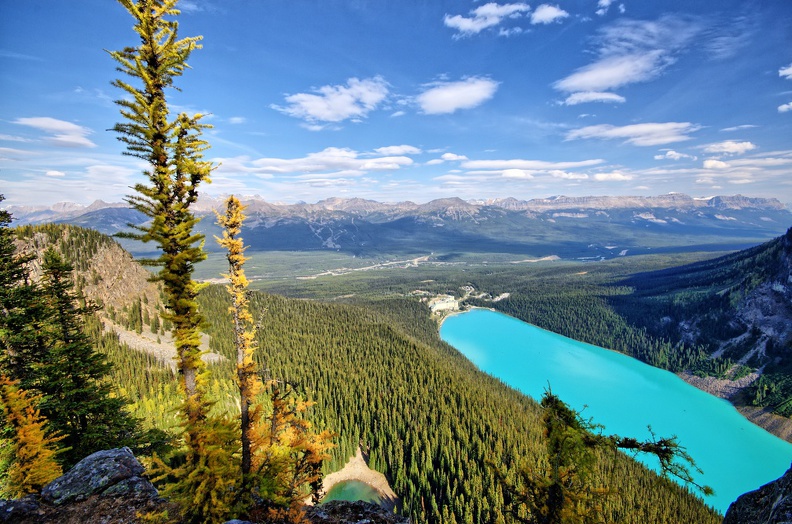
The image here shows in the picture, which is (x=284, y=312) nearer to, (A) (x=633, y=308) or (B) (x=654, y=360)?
(B) (x=654, y=360)

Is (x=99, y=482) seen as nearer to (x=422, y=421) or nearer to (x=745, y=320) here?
(x=422, y=421)

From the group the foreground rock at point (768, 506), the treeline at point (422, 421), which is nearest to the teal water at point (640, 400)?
the treeline at point (422, 421)

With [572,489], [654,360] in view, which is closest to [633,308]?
[654,360]

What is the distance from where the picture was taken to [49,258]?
21906mm

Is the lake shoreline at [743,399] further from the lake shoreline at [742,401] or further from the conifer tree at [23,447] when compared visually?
the conifer tree at [23,447]

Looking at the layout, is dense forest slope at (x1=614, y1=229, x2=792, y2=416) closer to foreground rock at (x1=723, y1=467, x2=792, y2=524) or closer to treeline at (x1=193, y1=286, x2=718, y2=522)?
treeline at (x1=193, y1=286, x2=718, y2=522)

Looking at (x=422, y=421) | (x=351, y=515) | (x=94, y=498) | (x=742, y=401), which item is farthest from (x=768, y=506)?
(x=742, y=401)

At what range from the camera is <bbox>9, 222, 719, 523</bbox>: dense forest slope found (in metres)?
56.6

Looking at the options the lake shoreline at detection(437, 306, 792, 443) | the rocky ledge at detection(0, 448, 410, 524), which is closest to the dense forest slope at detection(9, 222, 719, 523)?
the rocky ledge at detection(0, 448, 410, 524)

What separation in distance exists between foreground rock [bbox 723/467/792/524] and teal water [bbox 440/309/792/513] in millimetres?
84191

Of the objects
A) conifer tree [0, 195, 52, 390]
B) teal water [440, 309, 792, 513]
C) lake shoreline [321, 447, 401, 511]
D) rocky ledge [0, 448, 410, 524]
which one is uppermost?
conifer tree [0, 195, 52, 390]

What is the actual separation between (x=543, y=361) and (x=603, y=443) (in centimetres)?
14861

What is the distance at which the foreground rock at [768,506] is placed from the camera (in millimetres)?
8484

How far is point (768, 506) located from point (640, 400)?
126 meters
